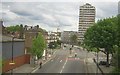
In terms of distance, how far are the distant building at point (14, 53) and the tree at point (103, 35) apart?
1505 centimetres

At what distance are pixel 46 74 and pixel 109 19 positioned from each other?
929 inches

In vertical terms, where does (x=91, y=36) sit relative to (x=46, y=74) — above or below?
above

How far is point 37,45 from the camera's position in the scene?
80562 millimetres

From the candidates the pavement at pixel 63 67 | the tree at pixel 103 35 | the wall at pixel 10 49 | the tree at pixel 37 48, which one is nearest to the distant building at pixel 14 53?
the wall at pixel 10 49

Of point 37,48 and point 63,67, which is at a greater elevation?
point 37,48

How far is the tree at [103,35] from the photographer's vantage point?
71819mm

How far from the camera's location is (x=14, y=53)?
68750mm

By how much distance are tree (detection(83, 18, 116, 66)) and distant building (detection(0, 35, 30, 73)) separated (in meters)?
15.1

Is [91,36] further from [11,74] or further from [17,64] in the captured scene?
[11,74]

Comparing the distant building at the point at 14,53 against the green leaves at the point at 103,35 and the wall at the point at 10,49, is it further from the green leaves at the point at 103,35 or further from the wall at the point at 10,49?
the green leaves at the point at 103,35

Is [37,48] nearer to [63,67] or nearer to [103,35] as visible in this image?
[63,67]

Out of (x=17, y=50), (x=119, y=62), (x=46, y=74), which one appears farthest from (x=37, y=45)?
(x=119, y=62)

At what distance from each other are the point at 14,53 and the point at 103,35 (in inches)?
759

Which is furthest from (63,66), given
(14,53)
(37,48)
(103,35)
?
(14,53)
